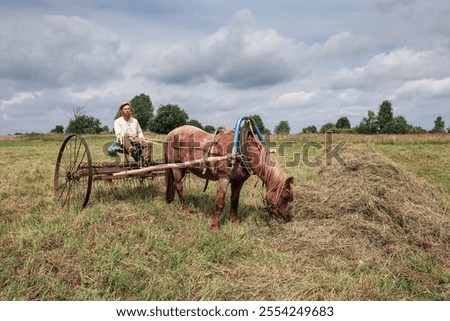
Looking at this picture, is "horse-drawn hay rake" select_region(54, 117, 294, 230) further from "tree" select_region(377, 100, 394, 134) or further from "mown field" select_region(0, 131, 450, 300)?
"tree" select_region(377, 100, 394, 134)

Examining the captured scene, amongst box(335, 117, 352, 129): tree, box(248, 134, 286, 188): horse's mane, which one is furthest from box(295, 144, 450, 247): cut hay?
box(335, 117, 352, 129): tree

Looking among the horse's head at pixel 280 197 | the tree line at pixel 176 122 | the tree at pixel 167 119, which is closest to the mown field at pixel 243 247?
the horse's head at pixel 280 197

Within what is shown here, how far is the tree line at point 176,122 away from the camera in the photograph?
68.7 meters

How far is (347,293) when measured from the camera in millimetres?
3902

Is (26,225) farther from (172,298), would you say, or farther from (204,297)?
(204,297)

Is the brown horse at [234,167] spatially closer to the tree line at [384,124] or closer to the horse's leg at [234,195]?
the horse's leg at [234,195]

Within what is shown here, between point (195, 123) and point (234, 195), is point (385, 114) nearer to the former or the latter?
point (195, 123)

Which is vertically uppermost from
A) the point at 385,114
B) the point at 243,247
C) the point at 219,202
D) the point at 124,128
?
the point at 385,114

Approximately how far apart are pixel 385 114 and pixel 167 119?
2859 inches

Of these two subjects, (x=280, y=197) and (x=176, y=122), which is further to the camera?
(x=176, y=122)

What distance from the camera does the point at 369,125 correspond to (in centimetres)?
10225

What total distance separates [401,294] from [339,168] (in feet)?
15.2

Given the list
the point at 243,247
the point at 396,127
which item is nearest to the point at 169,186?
the point at 243,247
